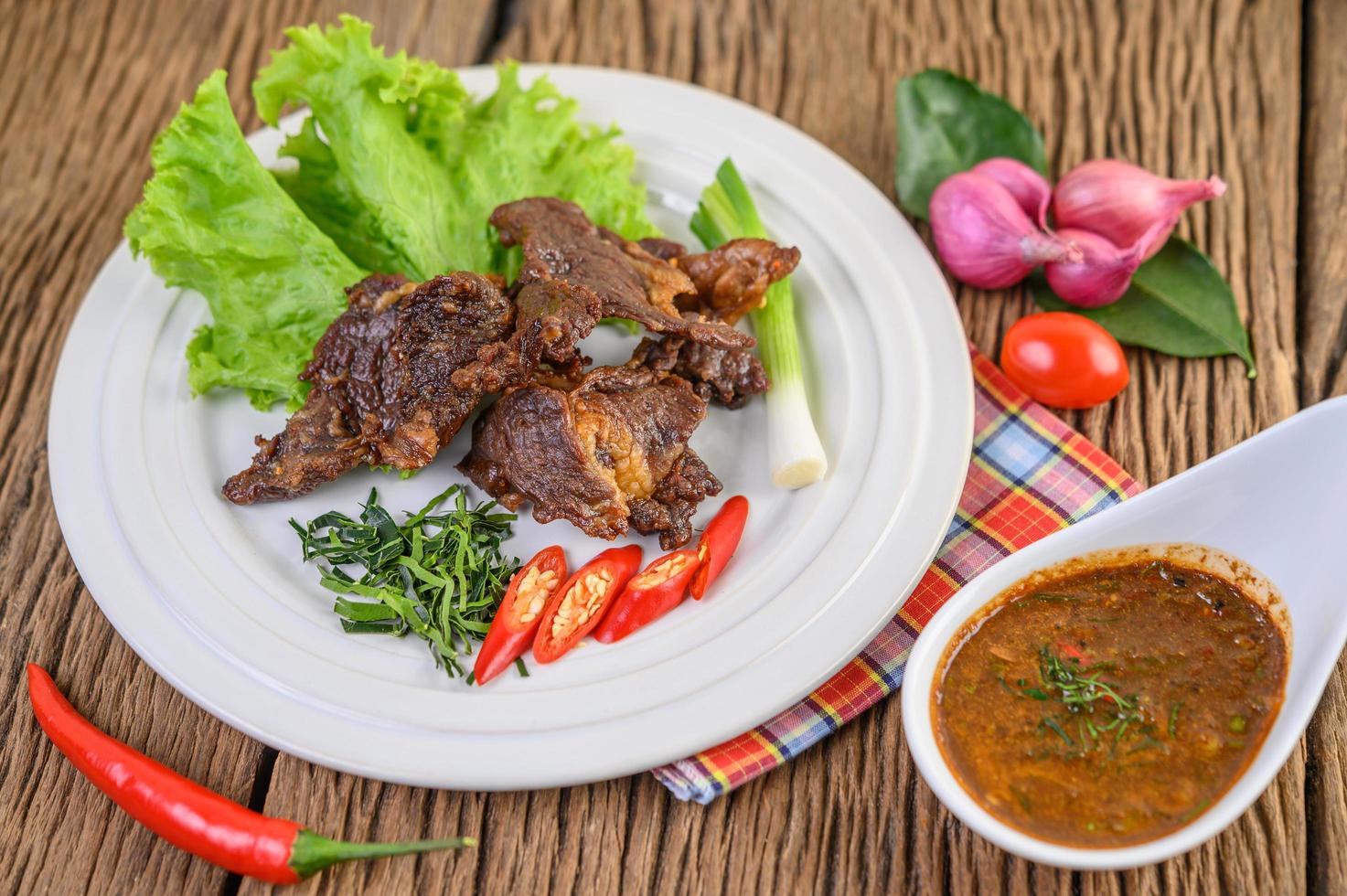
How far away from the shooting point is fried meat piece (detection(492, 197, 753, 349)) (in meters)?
4.20

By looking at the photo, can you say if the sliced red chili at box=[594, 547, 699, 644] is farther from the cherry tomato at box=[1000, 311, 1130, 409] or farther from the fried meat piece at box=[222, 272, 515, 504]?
the cherry tomato at box=[1000, 311, 1130, 409]

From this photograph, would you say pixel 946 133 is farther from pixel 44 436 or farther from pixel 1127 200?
pixel 44 436

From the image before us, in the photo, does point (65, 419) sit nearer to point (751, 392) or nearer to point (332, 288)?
point (332, 288)

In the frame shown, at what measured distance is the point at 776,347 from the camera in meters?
4.50

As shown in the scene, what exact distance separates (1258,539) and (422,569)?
2.80 meters

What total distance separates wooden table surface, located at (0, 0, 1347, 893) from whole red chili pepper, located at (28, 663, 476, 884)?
0.10m

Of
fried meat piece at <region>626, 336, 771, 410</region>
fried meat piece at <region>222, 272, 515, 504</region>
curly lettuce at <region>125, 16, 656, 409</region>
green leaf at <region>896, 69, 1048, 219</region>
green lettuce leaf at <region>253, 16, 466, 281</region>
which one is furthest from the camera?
green leaf at <region>896, 69, 1048, 219</region>

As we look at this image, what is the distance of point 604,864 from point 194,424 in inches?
93.5

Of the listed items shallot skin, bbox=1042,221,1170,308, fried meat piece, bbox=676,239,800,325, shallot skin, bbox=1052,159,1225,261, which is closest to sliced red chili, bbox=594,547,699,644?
fried meat piece, bbox=676,239,800,325

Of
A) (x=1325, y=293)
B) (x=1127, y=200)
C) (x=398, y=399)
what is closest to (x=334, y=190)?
(x=398, y=399)

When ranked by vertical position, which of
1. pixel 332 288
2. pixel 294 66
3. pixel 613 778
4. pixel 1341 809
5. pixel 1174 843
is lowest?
pixel 1341 809

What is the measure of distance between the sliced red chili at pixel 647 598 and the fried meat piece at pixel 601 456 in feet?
0.48

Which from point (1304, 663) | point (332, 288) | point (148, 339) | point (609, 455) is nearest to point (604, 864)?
point (609, 455)

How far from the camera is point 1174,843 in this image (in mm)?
2965
